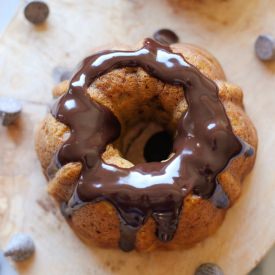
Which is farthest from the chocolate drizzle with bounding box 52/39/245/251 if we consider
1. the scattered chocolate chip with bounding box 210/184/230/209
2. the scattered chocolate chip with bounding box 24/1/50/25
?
the scattered chocolate chip with bounding box 24/1/50/25

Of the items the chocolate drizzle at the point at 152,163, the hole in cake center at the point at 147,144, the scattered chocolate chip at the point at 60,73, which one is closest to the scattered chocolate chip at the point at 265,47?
the chocolate drizzle at the point at 152,163

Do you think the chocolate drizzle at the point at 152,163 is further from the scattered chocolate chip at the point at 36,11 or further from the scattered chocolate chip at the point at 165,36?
the scattered chocolate chip at the point at 36,11

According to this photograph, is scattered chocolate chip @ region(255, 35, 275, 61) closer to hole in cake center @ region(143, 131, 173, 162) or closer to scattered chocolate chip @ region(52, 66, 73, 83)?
hole in cake center @ region(143, 131, 173, 162)

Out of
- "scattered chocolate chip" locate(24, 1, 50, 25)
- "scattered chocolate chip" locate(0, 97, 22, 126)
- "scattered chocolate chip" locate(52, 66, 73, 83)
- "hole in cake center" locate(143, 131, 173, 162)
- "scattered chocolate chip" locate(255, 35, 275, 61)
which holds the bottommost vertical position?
"scattered chocolate chip" locate(0, 97, 22, 126)

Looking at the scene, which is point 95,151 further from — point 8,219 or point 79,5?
point 79,5

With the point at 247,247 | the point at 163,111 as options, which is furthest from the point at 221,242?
the point at 163,111

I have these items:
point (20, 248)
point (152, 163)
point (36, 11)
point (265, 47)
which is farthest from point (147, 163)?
point (36, 11)
